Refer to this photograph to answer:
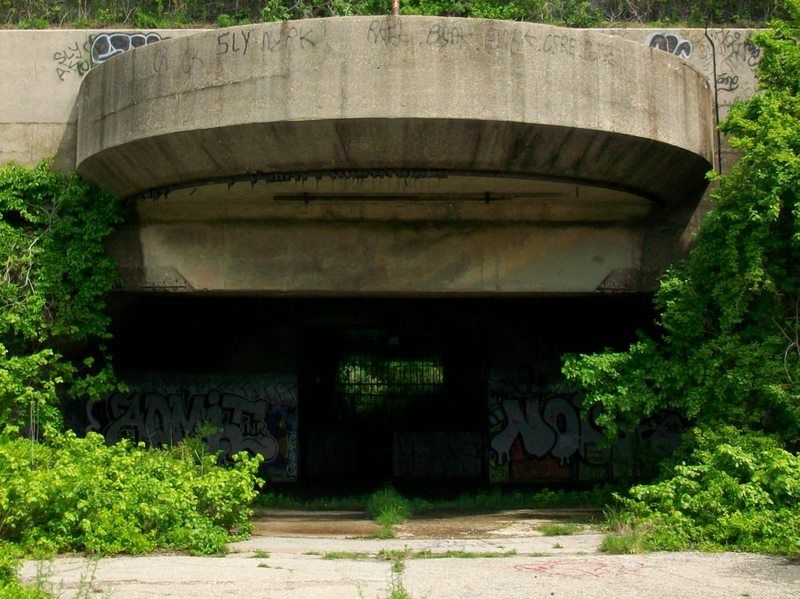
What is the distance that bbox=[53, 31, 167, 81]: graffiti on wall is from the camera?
11633 mm

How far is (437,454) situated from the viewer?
18.1m

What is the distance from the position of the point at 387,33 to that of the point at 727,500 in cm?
562

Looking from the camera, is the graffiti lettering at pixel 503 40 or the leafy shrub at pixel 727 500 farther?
the graffiti lettering at pixel 503 40

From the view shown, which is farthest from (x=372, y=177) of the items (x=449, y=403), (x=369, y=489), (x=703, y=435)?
(x=449, y=403)

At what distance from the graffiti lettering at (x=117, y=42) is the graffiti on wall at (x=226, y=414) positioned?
6.73 meters

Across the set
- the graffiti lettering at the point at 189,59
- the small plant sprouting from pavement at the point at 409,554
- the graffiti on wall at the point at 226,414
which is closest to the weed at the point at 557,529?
the small plant sprouting from pavement at the point at 409,554

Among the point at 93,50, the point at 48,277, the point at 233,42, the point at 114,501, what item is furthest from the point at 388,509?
the point at 93,50

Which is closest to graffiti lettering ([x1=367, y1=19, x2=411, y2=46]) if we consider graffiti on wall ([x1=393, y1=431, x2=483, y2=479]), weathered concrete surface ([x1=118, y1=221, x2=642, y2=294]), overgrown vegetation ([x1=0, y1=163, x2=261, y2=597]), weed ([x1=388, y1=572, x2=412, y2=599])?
weathered concrete surface ([x1=118, y1=221, x2=642, y2=294])

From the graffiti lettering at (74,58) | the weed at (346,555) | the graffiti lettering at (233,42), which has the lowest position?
the weed at (346,555)

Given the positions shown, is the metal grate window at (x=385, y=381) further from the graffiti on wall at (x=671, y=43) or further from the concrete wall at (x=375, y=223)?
the graffiti on wall at (x=671, y=43)

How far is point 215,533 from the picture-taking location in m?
7.96

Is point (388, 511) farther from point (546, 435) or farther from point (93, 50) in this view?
point (93, 50)

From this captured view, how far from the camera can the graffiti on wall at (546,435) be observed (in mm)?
16094

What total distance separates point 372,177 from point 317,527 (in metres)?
4.10
